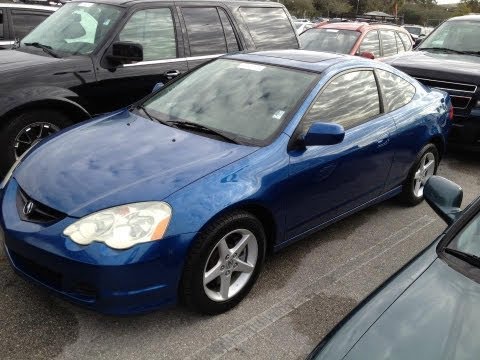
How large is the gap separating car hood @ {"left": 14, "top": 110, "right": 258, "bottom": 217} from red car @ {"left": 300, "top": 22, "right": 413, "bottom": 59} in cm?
575

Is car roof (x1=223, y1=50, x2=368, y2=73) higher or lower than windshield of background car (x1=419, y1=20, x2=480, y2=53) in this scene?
higher

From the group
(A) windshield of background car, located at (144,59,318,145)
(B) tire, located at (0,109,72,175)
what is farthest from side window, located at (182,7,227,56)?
A: (B) tire, located at (0,109,72,175)

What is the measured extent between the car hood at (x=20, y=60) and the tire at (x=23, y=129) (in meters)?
0.43

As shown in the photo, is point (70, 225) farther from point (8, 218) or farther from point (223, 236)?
point (223, 236)

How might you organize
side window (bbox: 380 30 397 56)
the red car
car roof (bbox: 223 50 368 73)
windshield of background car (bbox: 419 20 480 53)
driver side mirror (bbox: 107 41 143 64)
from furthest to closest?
side window (bbox: 380 30 397 56), the red car, windshield of background car (bbox: 419 20 480 53), driver side mirror (bbox: 107 41 143 64), car roof (bbox: 223 50 368 73)

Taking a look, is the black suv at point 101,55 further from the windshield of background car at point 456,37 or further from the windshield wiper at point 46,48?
the windshield of background car at point 456,37

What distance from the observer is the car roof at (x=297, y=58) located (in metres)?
3.77

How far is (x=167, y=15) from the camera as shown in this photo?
16.7 ft

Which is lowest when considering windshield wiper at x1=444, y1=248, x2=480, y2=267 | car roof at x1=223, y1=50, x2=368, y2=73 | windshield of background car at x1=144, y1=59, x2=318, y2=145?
windshield wiper at x1=444, y1=248, x2=480, y2=267

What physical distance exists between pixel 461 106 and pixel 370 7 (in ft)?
196

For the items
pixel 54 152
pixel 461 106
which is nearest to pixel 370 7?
pixel 461 106

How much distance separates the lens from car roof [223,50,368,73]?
12.4 ft

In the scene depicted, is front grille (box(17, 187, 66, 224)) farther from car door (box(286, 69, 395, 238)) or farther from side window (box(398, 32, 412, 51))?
side window (box(398, 32, 412, 51))

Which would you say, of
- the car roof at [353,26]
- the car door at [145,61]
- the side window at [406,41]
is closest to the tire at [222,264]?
the car door at [145,61]
